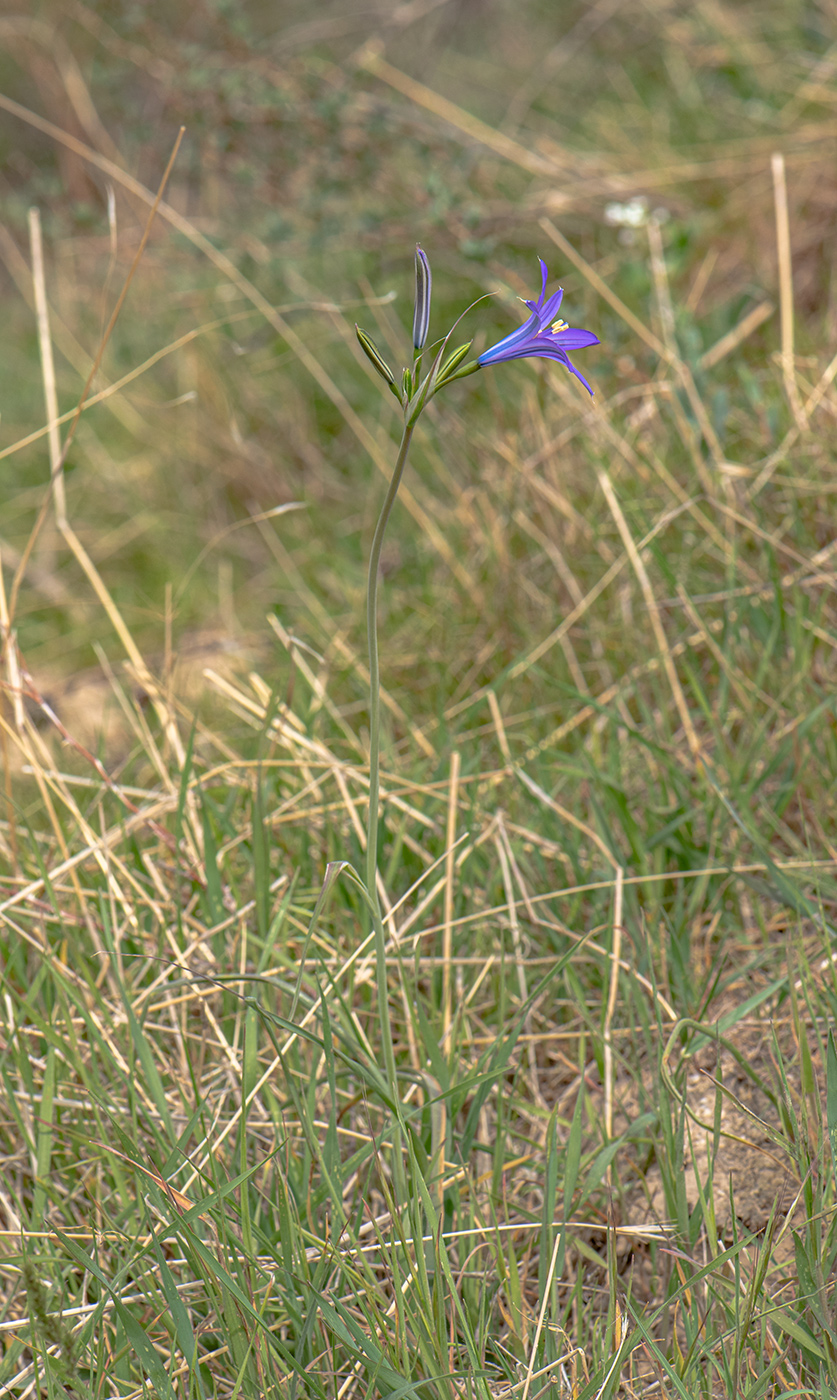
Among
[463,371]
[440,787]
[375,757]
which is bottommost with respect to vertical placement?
[440,787]

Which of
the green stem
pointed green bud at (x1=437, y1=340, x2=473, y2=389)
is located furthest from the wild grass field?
pointed green bud at (x1=437, y1=340, x2=473, y2=389)

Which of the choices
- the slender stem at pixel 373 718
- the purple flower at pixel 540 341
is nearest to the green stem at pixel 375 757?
the slender stem at pixel 373 718

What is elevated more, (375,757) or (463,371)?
(463,371)

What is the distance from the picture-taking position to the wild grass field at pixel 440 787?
3.93 ft

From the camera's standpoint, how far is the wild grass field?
1.20 m

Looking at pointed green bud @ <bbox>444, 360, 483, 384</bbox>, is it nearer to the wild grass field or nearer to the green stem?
the green stem

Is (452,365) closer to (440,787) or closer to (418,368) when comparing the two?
(418,368)

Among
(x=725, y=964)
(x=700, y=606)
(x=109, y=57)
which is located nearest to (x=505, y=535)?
(x=700, y=606)

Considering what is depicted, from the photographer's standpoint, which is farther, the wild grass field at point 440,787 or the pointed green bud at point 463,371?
the wild grass field at point 440,787

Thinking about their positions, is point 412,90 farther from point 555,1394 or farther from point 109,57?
point 109,57

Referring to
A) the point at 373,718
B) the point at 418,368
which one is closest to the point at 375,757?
the point at 373,718

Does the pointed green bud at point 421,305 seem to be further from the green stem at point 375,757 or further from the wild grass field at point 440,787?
the wild grass field at point 440,787

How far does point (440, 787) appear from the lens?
196 centimetres

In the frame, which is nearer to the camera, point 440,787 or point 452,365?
point 452,365
